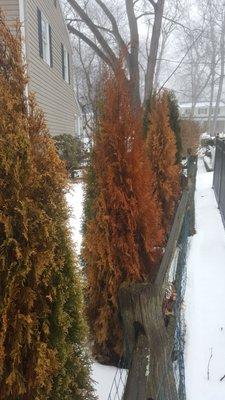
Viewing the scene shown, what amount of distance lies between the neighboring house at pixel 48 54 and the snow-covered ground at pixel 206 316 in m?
4.53

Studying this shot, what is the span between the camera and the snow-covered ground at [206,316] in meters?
3.39

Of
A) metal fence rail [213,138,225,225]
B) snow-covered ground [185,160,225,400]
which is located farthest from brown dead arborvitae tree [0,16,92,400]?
metal fence rail [213,138,225,225]

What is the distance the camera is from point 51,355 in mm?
1688

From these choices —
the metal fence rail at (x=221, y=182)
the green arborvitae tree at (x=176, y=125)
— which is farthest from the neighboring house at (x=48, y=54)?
the metal fence rail at (x=221, y=182)

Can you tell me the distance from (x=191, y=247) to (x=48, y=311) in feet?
17.9

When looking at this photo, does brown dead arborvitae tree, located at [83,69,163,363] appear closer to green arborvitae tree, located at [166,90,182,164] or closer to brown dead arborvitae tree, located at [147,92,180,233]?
brown dead arborvitae tree, located at [147,92,180,233]

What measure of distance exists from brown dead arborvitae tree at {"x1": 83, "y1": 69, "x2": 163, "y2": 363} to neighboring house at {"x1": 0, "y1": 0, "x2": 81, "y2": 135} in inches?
209

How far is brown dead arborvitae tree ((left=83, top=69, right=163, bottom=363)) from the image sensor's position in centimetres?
307

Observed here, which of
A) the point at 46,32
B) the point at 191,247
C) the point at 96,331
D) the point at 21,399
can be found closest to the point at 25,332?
the point at 21,399

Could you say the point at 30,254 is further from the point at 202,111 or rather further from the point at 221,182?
the point at 202,111

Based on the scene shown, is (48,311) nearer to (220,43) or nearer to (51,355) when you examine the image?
(51,355)

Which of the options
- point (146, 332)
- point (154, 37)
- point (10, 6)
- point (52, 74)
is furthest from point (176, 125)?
point (154, 37)

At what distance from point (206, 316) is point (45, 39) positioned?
37.7ft

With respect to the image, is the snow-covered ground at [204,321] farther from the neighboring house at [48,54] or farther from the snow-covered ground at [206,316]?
the neighboring house at [48,54]
